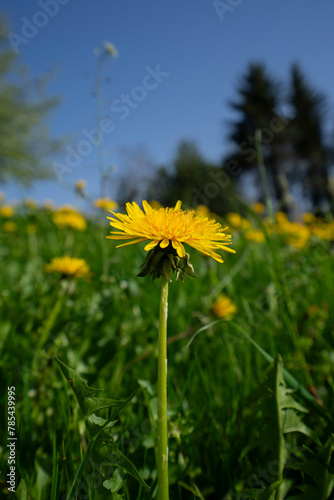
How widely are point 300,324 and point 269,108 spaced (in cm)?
2255

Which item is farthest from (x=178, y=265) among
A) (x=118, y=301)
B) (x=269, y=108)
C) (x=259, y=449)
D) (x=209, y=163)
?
(x=269, y=108)

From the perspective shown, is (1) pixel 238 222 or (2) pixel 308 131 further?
(2) pixel 308 131

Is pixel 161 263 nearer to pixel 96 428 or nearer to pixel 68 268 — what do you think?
pixel 96 428

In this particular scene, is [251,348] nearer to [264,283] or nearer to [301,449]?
[301,449]

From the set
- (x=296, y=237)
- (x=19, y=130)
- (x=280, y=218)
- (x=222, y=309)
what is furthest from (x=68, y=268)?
(x=19, y=130)

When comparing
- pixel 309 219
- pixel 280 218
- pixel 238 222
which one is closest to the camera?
pixel 238 222

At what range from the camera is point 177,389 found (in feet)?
2.76

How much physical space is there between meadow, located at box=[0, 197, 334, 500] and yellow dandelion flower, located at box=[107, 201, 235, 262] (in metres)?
0.10

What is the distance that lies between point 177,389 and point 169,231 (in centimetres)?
53

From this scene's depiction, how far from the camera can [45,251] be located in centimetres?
230

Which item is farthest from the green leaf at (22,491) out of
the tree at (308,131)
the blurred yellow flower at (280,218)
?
the tree at (308,131)

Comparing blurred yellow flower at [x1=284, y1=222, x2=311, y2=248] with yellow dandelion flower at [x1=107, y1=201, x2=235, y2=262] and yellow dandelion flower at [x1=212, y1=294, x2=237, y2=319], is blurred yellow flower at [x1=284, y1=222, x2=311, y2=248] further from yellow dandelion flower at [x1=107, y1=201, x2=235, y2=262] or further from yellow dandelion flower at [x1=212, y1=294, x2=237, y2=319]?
yellow dandelion flower at [x1=107, y1=201, x2=235, y2=262]

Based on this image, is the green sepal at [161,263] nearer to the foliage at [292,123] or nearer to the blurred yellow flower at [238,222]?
the blurred yellow flower at [238,222]

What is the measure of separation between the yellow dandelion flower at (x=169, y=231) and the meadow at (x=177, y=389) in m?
0.10
